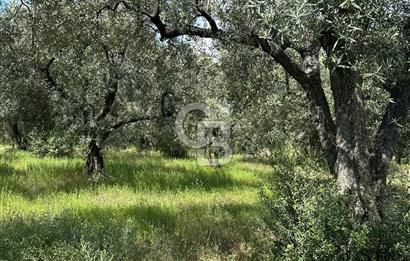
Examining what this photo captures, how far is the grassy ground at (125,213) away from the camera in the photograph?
250 inches

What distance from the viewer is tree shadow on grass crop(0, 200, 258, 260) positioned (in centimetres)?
629

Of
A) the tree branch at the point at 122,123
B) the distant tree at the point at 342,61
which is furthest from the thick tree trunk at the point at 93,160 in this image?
the distant tree at the point at 342,61

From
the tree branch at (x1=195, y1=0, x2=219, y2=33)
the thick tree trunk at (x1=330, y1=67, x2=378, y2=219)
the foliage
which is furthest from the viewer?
the tree branch at (x1=195, y1=0, x2=219, y2=33)

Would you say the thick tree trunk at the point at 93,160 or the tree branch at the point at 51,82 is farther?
the thick tree trunk at the point at 93,160

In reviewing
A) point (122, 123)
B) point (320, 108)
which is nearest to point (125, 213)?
point (320, 108)

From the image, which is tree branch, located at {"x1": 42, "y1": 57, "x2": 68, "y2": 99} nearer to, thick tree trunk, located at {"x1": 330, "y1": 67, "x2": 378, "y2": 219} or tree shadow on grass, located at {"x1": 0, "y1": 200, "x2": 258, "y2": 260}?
tree shadow on grass, located at {"x1": 0, "y1": 200, "x2": 258, "y2": 260}

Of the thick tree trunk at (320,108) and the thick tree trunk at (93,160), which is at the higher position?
the thick tree trunk at (320,108)

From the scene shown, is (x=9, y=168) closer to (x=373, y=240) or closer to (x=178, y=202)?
(x=178, y=202)

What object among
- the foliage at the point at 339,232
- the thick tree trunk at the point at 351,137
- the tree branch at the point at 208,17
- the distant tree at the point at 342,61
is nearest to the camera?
the distant tree at the point at 342,61

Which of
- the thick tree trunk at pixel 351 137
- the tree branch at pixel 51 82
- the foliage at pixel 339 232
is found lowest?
the foliage at pixel 339 232

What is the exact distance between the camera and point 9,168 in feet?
49.9

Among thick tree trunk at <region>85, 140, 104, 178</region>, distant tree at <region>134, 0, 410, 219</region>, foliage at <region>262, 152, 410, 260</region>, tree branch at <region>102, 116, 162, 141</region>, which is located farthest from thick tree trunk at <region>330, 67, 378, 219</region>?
thick tree trunk at <region>85, 140, 104, 178</region>

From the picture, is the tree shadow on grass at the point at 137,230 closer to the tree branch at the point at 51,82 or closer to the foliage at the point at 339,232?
the foliage at the point at 339,232

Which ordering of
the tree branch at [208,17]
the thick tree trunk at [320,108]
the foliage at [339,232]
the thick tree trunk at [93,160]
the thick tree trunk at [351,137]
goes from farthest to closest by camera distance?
the thick tree trunk at [93,160], the tree branch at [208,17], the thick tree trunk at [320,108], the thick tree trunk at [351,137], the foliage at [339,232]
